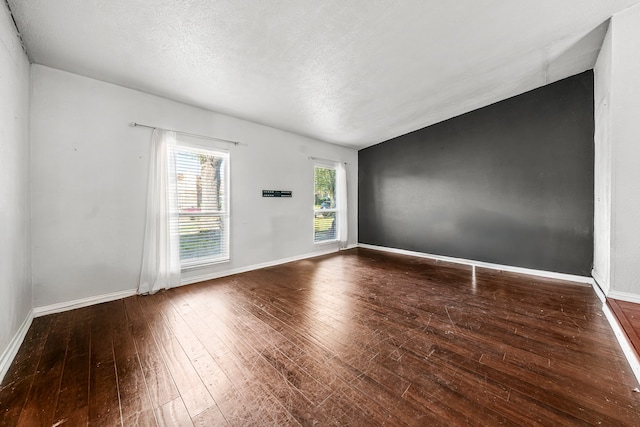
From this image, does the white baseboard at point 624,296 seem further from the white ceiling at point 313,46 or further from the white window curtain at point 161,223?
the white window curtain at point 161,223

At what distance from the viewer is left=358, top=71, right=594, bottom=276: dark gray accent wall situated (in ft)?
11.0

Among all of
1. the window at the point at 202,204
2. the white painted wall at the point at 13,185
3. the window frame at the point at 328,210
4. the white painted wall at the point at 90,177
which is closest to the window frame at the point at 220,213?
the window at the point at 202,204

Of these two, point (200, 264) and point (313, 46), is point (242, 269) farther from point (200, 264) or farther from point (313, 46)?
point (313, 46)

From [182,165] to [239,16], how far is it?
2.20 meters

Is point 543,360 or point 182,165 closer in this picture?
point 543,360

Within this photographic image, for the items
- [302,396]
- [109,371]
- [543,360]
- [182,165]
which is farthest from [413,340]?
[182,165]

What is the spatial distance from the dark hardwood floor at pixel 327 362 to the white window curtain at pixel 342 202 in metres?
2.95

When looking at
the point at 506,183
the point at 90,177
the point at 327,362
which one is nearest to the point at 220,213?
the point at 90,177

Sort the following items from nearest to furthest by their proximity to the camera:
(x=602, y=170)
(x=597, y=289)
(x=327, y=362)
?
(x=327, y=362), (x=602, y=170), (x=597, y=289)

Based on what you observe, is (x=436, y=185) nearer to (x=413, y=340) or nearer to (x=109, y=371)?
(x=413, y=340)

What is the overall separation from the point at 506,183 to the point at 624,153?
1.61 m

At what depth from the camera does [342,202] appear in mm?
5746

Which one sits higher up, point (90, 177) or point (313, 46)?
point (313, 46)

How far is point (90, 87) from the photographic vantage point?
106 inches
